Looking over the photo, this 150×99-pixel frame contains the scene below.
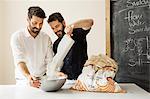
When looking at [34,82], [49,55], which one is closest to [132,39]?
[49,55]

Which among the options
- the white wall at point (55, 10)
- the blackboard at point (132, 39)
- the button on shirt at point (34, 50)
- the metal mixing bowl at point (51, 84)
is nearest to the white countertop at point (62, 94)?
the metal mixing bowl at point (51, 84)

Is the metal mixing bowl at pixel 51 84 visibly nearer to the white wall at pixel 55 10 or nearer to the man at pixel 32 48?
the man at pixel 32 48

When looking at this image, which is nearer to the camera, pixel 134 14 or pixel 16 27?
pixel 134 14

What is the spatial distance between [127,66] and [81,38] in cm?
53

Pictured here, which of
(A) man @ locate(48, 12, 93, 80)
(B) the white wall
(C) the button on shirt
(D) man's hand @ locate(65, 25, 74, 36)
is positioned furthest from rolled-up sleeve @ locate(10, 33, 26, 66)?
(B) the white wall

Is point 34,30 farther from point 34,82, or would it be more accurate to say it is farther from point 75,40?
point 34,82

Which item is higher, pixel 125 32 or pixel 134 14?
pixel 134 14

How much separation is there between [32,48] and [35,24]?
189 mm

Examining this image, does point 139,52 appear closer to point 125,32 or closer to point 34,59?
point 125,32

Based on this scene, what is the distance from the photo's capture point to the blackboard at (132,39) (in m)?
1.89

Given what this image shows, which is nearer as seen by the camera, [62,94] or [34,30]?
[62,94]

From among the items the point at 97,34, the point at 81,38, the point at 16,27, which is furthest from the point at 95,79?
the point at 16,27

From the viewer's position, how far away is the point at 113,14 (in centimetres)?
235

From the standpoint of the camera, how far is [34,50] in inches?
72.7
